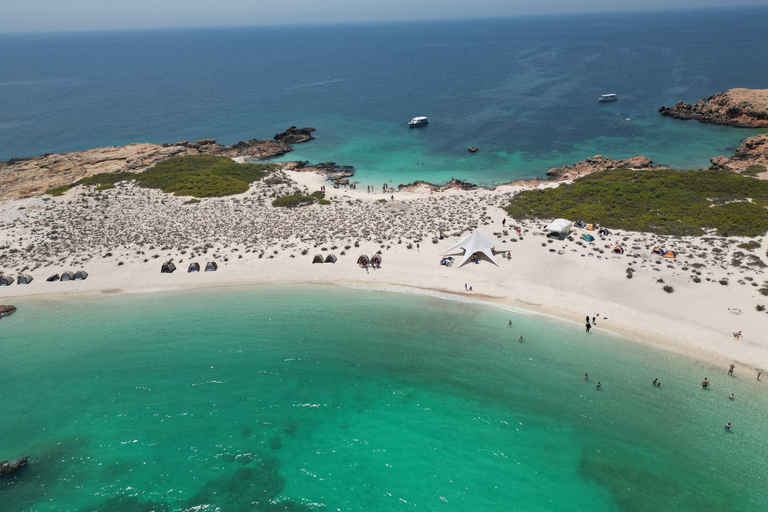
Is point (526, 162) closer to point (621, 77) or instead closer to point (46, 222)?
point (46, 222)

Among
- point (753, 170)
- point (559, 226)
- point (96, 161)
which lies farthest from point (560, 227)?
point (96, 161)

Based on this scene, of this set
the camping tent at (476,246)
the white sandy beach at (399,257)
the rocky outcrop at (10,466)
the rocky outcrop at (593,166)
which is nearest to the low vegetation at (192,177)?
the white sandy beach at (399,257)

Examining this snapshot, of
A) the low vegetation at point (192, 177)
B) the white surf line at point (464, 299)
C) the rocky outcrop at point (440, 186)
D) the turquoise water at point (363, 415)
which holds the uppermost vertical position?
→ the low vegetation at point (192, 177)

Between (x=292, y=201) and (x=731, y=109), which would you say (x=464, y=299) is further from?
(x=731, y=109)

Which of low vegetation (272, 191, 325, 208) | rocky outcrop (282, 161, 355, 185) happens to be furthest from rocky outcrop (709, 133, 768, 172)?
low vegetation (272, 191, 325, 208)

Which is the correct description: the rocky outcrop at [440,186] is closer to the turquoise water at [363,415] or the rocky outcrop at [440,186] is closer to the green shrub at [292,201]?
the green shrub at [292,201]
